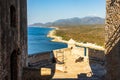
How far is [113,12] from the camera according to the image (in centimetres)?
1251

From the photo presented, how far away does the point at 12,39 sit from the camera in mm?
16297

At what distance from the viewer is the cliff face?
488 inches

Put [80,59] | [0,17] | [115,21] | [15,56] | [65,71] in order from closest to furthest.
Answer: [115,21] → [0,17] → [15,56] → [65,71] → [80,59]

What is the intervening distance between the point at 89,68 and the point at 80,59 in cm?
287

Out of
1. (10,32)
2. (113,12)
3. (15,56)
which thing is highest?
(113,12)

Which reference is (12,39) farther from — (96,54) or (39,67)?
(96,54)

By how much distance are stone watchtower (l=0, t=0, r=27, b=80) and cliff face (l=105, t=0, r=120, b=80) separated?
4.94 metres

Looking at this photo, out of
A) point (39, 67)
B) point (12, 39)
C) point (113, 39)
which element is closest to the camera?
point (113, 39)

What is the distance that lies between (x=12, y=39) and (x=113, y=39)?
234 inches

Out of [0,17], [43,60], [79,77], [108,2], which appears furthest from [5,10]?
[43,60]

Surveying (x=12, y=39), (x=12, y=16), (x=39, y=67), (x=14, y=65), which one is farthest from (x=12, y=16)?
(x=39, y=67)

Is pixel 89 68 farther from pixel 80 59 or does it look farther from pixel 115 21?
pixel 115 21

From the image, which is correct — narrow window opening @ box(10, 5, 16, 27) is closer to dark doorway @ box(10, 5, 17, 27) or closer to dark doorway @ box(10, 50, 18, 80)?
dark doorway @ box(10, 5, 17, 27)

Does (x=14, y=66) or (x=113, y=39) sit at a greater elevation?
(x=113, y=39)
